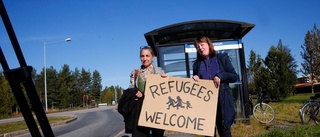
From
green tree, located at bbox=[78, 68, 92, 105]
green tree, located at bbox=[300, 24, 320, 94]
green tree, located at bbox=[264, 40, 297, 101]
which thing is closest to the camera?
green tree, located at bbox=[264, 40, 297, 101]

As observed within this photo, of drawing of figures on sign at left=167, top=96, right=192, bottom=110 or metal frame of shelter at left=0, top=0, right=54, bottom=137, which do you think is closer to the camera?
metal frame of shelter at left=0, top=0, right=54, bottom=137

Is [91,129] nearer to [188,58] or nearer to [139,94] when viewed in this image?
[188,58]

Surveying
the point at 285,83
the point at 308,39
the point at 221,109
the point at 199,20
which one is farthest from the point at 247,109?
the point at 308,39

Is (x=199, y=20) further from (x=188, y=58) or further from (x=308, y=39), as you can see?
(x=308, y=39)

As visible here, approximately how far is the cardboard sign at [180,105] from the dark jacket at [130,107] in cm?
9

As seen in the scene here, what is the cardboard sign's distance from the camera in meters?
3.95

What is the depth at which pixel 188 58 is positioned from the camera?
10.2m

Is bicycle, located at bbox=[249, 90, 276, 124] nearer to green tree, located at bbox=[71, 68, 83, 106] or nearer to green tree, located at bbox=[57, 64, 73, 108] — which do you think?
green tree, located at bbox=[57, 64, 73, 108]

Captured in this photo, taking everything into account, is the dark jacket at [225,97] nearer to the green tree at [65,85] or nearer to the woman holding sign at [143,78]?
the woman holding sign at [143,78]

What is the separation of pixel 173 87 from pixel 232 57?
6309 millimetres

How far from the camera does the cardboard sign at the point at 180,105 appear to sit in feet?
13.0

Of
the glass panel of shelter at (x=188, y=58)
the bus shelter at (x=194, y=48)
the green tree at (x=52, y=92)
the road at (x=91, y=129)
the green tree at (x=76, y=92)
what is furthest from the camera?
the green tree at (x=76, y=92)

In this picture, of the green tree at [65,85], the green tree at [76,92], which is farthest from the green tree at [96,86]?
the green tree at [65,85]

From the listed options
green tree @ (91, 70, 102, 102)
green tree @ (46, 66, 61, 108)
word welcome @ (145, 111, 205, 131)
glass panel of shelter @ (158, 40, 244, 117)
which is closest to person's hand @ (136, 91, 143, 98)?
word welcome @ (145, 111, 205, 131)
